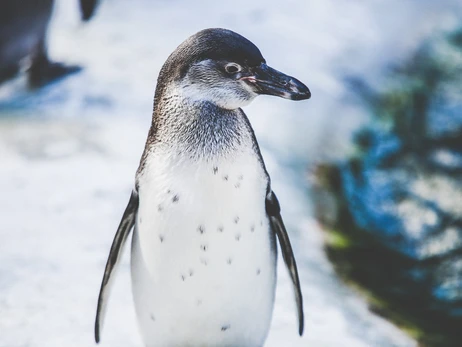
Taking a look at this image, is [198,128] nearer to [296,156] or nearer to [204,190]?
[204,190]

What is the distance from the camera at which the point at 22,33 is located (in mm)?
3150

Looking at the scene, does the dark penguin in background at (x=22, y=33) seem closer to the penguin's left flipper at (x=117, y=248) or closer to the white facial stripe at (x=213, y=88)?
the penguin's left flipper at (x=117, y=248)

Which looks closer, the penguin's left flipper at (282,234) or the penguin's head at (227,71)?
the penguin's head at (227,71)

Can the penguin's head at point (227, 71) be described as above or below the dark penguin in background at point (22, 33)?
below

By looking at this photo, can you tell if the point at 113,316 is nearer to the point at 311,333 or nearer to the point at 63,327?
the point at 63,327

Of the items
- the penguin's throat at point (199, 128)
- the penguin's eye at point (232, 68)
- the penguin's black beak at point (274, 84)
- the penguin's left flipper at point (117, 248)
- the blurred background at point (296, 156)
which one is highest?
the blurred background at point (296, 156)

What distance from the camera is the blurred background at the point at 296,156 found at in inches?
75.8

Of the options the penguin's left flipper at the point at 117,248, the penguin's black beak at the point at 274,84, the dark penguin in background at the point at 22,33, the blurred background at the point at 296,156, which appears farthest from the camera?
the dark penguin in background at the point at 22,33

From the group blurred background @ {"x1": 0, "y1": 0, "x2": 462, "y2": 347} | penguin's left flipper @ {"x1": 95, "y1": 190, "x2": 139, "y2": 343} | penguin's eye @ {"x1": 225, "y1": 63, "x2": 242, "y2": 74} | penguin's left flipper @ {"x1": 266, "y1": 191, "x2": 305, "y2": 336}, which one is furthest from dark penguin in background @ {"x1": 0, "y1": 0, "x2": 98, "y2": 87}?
penguin's eye @ {"x1": 225, "y1": 63, "x2": 242, "y2": 74}

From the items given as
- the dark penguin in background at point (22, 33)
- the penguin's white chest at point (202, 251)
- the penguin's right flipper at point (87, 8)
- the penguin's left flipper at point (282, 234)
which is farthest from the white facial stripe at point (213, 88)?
the penguin's right flipper at point (87, 8)

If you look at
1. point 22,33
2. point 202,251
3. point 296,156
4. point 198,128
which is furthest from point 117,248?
point 22,33

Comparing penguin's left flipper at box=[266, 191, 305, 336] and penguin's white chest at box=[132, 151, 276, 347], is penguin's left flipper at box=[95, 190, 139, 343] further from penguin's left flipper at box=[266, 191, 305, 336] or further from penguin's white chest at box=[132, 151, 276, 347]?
penguin's left flipper at box=[266, 191, 305, 336]

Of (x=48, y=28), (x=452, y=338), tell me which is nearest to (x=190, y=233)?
(x=452, y=338)

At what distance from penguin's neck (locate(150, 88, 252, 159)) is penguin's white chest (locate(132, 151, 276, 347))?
2 cm
